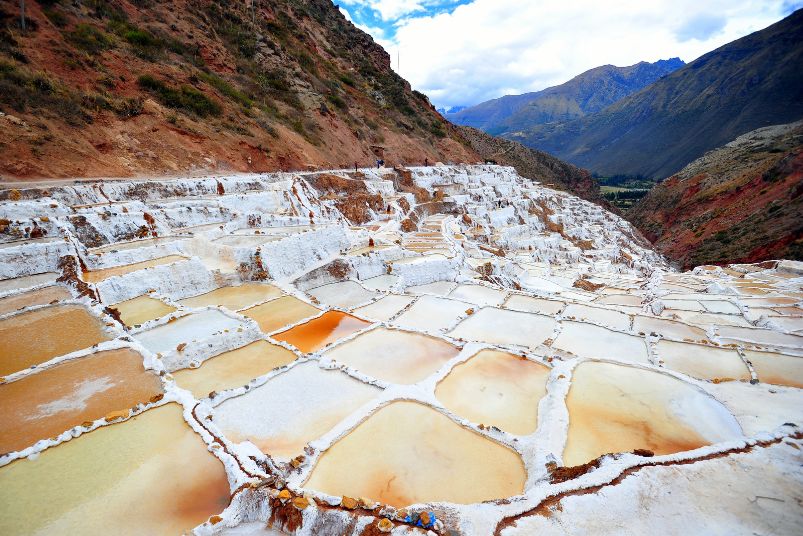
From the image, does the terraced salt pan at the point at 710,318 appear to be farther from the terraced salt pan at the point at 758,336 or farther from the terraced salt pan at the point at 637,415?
the terraced salt pan at the point at 637,415

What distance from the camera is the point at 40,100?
1312 centimetres

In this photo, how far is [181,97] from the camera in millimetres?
18734

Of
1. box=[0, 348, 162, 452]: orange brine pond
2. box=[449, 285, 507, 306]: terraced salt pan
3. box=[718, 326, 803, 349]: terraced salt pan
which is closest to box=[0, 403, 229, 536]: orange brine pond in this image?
box=[0, 348, 162, 452]: orange brine pond

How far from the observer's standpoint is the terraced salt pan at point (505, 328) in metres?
8.20

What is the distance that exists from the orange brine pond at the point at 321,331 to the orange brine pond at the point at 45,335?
3.14m

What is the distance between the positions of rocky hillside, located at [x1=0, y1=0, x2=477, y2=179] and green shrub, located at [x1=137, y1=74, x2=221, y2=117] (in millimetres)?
52

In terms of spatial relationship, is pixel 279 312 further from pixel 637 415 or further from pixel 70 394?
pixel 637 415

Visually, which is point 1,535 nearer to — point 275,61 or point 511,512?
point 511,512

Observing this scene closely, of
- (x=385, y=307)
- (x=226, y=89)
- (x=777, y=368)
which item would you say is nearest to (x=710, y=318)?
(x=777, y=368)

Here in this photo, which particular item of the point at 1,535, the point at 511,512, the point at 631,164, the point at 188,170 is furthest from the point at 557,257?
the point at 631,164

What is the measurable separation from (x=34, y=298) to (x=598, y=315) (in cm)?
1302

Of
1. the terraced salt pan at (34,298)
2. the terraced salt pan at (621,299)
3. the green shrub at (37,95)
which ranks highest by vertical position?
the green shrub at (37,95)

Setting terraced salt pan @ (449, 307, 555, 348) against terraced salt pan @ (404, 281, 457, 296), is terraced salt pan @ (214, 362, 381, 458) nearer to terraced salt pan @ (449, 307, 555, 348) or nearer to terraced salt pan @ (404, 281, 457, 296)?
terraced salt pan @ (449, 307, 555, 348)

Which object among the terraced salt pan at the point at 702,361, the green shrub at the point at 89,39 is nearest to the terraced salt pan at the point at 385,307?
the terraced salt pan at the point at 702,361
